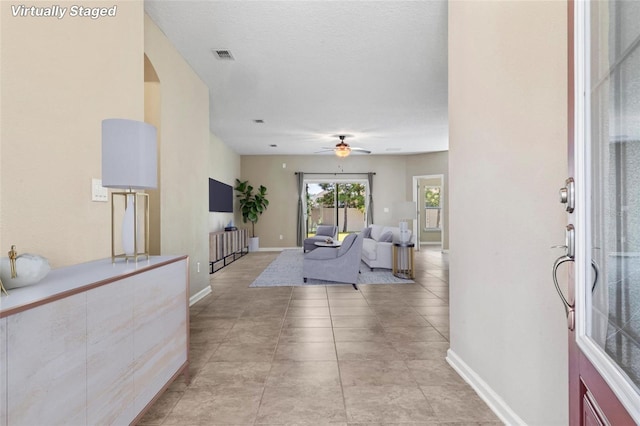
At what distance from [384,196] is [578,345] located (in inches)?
367

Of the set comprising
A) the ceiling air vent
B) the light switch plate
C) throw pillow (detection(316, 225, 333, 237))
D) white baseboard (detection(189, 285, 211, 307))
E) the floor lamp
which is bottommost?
white baseboard (detection(189, 285, 211, 307))

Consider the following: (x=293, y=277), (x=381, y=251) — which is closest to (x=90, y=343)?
(x=293, y=277)

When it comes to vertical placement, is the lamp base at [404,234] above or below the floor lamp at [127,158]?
below

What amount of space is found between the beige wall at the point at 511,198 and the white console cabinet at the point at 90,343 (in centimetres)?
184

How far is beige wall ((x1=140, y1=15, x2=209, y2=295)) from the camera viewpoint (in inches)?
129

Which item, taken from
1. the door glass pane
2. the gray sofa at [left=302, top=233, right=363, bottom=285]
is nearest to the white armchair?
the gray sofa at [left=302, top=233, right=363, bottom=285]

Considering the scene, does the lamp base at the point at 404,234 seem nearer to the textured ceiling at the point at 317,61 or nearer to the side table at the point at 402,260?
the side table at the point at 402,260

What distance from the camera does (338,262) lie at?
4.84 meters

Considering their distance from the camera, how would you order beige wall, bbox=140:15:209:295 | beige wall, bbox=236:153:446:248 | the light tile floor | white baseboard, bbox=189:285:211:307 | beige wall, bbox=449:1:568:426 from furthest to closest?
beige wall, bbox=236:153:446:248, white baseboard, bbox=189:285:211:307, beige wall, bbox=140:15:209:295, the light tile floor, beige wall, bbox=449:1:568:426

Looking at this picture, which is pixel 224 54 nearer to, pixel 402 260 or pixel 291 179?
pixel 402 260

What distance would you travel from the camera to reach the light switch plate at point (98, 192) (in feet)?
6.06

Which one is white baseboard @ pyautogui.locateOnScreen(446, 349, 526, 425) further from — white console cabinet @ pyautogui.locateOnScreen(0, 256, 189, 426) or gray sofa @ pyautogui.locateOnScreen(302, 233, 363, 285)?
gray sofa @ pyautogui.locateOnScreen(302, 233, 363, 285)

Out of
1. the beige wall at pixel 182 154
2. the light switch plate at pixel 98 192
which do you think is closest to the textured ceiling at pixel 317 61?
the beige wall at pixel 182 154

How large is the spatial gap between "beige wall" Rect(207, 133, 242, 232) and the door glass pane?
680 centimetres
